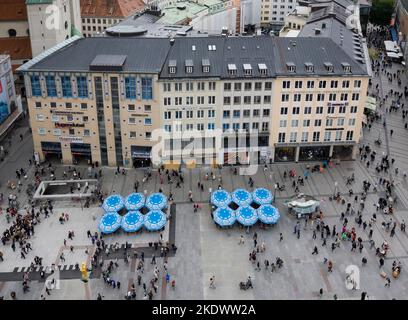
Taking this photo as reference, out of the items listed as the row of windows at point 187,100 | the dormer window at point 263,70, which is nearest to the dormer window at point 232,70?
the dormer window at point 263,70

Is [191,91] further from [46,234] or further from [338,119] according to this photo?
[46,234]

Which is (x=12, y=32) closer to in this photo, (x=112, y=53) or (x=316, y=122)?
(x=112, y=53)

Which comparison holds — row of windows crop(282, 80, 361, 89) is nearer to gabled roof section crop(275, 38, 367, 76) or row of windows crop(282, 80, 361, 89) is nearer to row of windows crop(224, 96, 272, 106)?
gabled roof section crop(275, 38, 367, 76)

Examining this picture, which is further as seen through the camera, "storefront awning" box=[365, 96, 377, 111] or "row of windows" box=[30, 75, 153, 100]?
"storefront awning" box=[365, 96, 377, 111]

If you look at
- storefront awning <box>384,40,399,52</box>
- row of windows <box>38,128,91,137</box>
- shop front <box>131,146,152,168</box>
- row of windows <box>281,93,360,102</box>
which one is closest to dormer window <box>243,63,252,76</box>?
row of windows <box>281,93,360,102</box>

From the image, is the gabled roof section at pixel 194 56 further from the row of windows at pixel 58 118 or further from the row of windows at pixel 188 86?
the row of windows at pixel 58 118
